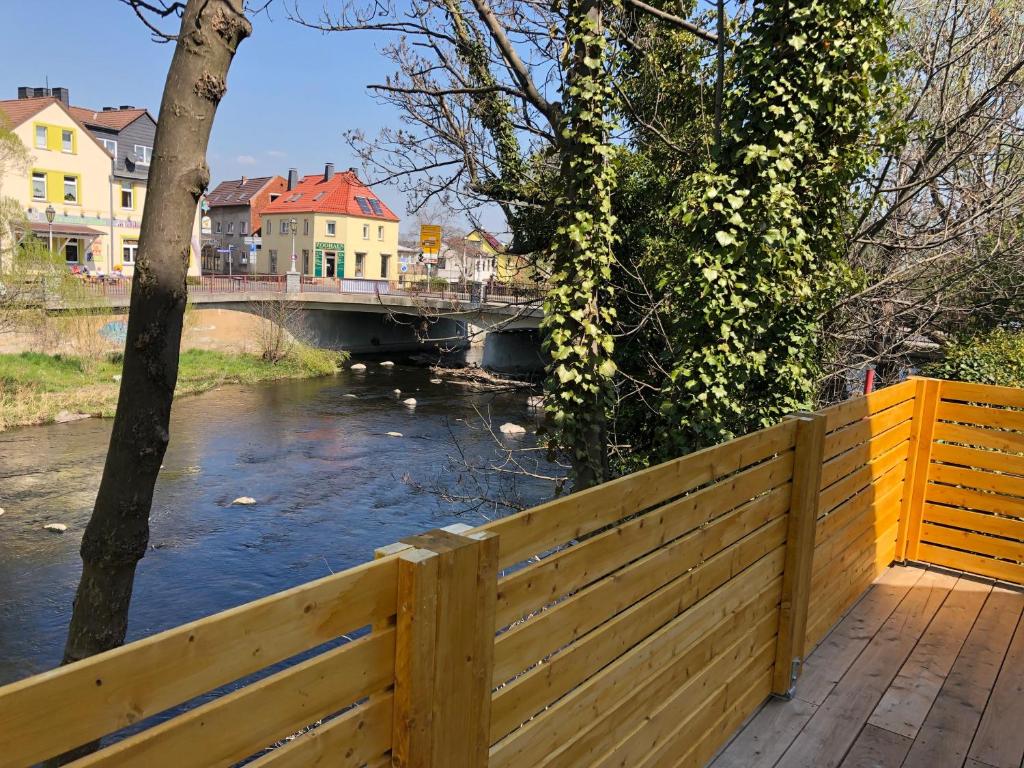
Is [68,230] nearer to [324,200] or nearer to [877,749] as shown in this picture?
[324,200]

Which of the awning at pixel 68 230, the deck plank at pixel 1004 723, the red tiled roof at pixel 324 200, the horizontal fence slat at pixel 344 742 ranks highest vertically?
the red tiled roof at pixel 324 200

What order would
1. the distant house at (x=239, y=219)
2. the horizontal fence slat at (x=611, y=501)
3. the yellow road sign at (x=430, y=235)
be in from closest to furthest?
the horizontal fence slat at (x=611, y=501), the yellow road sign at (x=430, y=235), the distant house at (x=239, y=219)

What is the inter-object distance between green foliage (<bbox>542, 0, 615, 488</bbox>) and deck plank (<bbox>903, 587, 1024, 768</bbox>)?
122 inches

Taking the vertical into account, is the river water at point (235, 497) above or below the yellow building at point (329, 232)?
below

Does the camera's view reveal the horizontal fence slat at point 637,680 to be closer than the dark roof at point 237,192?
Yes

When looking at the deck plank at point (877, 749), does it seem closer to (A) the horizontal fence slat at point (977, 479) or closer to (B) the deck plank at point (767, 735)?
(B) the deck plank at point (767, 735)

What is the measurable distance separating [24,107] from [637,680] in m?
38.3

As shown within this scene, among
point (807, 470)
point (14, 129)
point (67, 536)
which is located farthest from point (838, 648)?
point (14, 129)

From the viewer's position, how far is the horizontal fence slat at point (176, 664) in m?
1.07

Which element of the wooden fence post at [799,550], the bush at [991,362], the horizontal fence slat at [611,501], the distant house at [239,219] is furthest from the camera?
the distant house at [239,219]

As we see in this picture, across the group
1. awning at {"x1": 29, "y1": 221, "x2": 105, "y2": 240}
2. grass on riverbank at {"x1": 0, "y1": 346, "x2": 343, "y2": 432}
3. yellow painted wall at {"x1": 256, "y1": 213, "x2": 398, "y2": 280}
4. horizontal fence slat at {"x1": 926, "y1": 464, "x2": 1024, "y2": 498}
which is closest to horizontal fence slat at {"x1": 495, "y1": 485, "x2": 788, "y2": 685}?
horizontal fence slat at {"x1": 926, "y1": 464, "x2": 1024, "y2": 498}

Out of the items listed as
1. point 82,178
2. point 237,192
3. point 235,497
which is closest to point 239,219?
point 237,192

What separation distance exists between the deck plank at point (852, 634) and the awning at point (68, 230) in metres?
34.5

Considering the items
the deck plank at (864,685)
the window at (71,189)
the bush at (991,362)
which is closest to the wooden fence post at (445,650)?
the deck plank at (864,685)
